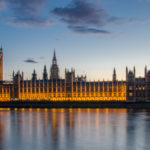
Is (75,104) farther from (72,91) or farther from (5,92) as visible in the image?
(5,92)

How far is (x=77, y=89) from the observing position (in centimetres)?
10162

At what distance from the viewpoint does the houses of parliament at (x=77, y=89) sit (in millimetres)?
90438

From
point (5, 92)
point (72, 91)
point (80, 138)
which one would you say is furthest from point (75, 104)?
point (80, 138)

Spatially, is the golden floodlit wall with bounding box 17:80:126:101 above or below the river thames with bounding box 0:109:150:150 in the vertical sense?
above

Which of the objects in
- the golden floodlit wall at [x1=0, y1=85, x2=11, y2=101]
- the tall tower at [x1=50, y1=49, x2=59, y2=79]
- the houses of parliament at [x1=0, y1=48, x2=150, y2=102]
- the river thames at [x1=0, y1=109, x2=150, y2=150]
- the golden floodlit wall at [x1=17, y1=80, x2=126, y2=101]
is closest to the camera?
the river thames at [x1=0, y1=109, x2=150, y2=150]

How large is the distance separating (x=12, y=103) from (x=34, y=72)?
35883mm

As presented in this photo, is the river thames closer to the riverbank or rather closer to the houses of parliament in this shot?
the riverbank

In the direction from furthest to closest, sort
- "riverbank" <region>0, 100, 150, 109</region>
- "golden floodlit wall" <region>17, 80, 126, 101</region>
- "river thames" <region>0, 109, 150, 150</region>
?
"golden floodlit wall" <region>17, 80, 126, 101</region>, "riverbank" <region>0, 100, 150, 109</region>, "river thames" <region>0, 109, 150, 150</region>

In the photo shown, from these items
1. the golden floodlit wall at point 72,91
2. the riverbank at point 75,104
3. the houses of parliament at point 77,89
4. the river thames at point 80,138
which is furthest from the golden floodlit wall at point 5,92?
the river thames at point 80,138

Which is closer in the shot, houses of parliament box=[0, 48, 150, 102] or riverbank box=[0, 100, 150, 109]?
riverbank box=[0, 100, 150, 109]

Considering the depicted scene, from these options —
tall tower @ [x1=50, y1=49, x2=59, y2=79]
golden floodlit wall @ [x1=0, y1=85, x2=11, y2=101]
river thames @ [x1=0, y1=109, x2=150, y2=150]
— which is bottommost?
river thames @ [x1=0, y1=109, x2=150, y2=150]

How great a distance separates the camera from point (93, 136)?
109 feet

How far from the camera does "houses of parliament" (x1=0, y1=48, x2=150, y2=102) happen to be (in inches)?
3561

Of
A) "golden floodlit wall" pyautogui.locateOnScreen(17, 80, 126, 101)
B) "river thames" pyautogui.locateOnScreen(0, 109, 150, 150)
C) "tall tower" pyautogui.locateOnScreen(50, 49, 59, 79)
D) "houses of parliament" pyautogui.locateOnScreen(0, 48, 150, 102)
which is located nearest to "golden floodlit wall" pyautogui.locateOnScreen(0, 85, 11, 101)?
"houses of parliament" pyautogui.locateOnScreen(0, 48, 150, 102)
